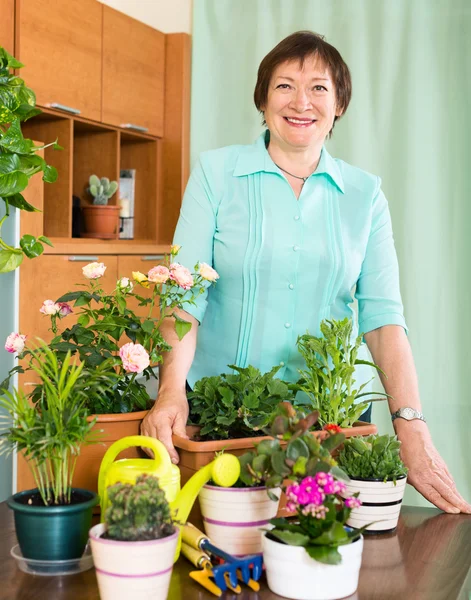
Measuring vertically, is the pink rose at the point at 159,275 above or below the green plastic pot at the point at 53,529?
above

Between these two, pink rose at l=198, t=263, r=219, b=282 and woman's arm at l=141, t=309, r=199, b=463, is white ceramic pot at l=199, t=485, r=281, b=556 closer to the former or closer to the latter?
woman's arm at l=141, t=309, r=199, b=463

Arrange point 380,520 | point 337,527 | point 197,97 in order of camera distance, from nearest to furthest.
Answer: point 337,527, point 380,520, point 197,97

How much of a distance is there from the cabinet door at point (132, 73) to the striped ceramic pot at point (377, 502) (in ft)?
9.79

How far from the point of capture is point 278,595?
1.06m

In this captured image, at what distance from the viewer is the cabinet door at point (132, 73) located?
393cm

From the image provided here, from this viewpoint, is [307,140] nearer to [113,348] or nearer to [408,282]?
[113,348]

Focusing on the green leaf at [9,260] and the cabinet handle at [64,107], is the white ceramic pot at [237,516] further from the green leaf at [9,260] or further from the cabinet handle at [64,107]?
the cabinet handle at [64,107]

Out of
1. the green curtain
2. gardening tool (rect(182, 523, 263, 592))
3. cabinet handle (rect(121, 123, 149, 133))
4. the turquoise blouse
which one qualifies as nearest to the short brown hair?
the turquoise blouse

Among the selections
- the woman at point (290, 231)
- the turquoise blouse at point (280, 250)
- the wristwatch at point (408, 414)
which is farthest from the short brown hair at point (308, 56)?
the wristwatch at point (408, 414)

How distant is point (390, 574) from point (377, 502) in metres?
0.17

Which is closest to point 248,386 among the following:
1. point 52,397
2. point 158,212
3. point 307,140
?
point 52,397

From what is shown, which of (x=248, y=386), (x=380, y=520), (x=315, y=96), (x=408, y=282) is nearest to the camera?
(x=380, y=520)

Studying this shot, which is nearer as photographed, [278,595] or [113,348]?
[278,595]

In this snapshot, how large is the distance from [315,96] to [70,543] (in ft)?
3.67
